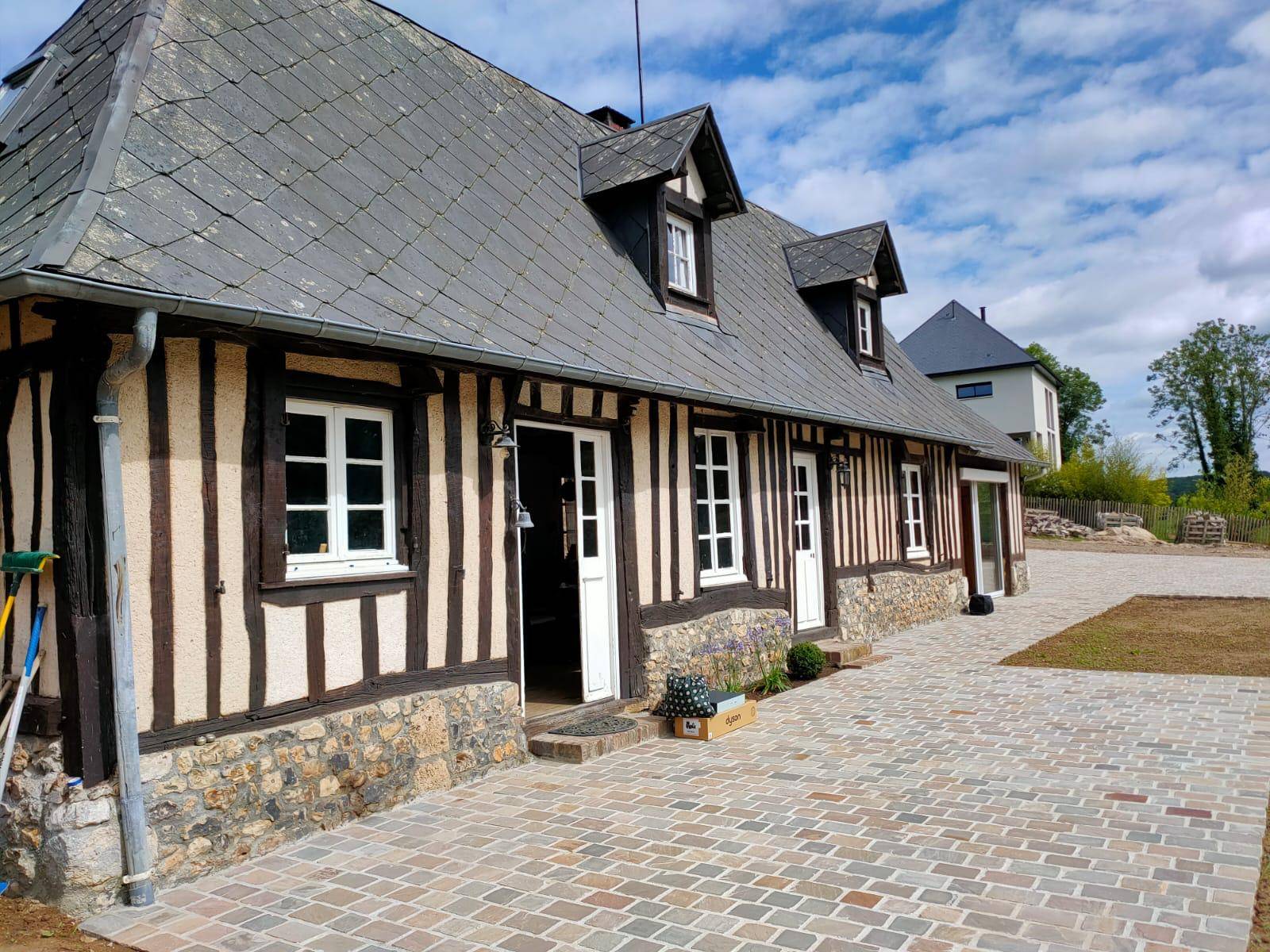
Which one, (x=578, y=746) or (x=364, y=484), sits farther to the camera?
(x=578, y=746)

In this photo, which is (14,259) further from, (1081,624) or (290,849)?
(1081,624)

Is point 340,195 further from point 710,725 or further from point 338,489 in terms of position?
point 710,725

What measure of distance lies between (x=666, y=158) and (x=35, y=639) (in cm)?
598

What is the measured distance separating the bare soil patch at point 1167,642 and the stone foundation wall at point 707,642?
2476mm

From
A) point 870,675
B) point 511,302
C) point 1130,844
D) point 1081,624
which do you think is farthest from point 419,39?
point 1081,624

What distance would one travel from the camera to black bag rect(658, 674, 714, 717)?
20.3ft

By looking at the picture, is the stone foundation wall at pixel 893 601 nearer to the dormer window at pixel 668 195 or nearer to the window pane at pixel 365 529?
the dormer window at pixel 668 195

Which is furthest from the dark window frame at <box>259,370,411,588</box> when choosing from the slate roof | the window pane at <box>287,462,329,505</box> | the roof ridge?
the slate roof

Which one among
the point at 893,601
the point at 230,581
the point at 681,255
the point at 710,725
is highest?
the point at 681,255

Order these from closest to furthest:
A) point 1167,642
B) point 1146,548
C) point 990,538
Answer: point 1167,642 < point 990,538 < point 1146,548

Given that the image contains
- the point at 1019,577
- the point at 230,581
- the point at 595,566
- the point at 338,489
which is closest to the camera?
the point at 230,581

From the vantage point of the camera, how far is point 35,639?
12.3ft

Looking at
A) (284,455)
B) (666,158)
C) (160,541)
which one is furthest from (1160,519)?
(160,541)

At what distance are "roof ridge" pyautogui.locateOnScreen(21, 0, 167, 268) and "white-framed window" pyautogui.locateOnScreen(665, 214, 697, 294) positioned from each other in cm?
442
